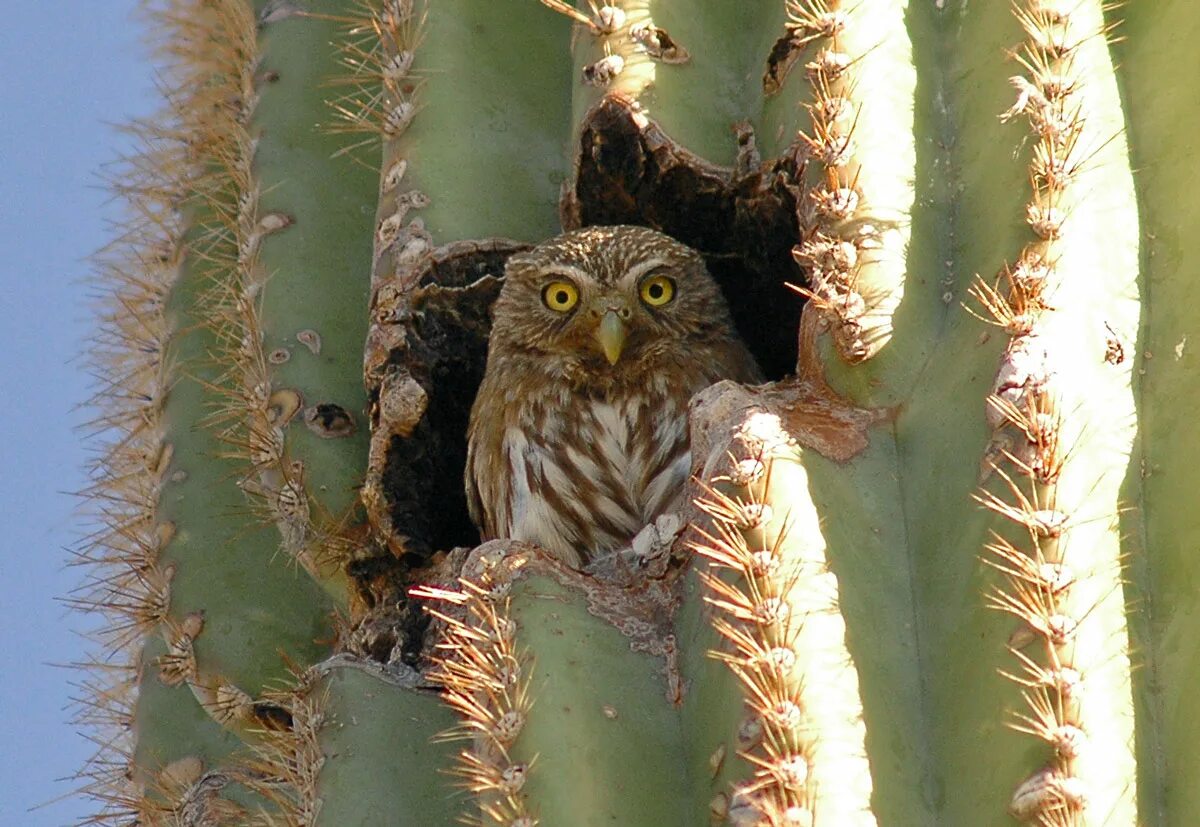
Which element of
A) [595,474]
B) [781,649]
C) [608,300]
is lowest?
[781,649]

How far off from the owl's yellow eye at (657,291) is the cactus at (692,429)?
18 cm

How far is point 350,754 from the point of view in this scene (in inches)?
142

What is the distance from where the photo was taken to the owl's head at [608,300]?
187 inches

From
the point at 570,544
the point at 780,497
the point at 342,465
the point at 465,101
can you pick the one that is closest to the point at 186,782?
the point at 342,465

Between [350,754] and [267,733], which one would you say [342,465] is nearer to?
[267,733]

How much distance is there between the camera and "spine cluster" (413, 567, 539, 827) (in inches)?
108

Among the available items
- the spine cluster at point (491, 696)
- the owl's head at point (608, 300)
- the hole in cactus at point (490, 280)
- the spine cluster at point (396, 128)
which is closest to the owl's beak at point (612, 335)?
the owl's head at point (608, 300)

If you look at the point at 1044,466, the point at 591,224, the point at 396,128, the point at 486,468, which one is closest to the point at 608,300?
the point at 591,224

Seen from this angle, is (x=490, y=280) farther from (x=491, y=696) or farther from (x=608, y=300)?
(x=491, y=696)

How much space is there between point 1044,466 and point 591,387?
225cm

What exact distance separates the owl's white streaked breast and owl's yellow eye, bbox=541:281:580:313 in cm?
30

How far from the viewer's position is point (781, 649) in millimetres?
2633

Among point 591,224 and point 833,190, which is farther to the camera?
point 591,224

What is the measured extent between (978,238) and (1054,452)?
646 millimetres
